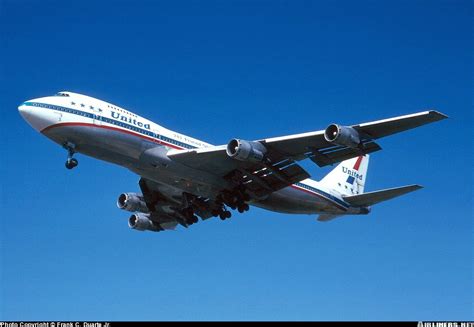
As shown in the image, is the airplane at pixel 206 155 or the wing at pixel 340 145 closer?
the wing at pixel 340 145

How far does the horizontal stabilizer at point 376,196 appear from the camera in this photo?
1612 inches

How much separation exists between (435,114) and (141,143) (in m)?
16.0

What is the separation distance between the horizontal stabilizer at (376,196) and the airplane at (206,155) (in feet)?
0.28

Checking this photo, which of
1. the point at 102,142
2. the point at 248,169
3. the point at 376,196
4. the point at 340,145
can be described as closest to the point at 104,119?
the point at 102,142

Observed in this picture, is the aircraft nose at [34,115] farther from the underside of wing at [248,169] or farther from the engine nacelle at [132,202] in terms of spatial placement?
the engine nacelle at [132,202]

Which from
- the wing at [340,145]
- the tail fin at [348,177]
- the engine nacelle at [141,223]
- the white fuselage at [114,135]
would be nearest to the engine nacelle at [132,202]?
the engine nacelle at [141,223]

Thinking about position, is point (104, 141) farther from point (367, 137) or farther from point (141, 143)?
point (367, 137)

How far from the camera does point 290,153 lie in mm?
39031

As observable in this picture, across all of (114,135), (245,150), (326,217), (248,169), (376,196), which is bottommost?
(114,135)

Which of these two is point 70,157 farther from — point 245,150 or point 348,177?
point 348,177

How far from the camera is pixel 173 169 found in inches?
1533

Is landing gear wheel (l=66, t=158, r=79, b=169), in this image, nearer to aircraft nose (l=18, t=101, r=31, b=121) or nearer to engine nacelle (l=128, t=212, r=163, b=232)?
aircraft nose (l=18, t=101, r=31, b=121)

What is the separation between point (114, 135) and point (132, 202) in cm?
983

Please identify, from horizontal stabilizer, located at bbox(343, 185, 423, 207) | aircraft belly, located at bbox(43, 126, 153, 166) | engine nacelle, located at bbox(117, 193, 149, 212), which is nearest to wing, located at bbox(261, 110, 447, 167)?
horizontal stabilizer, located at bbox(343, 185, 423, 207)
